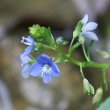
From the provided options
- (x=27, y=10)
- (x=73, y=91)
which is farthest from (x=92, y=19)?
(x=73, y=91)

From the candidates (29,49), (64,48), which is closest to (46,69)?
(29,49)

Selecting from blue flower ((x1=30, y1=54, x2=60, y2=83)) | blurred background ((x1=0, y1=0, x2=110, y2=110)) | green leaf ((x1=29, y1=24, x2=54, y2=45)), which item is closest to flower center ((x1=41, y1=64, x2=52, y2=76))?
blue flower ((x1=30, y1=54, x2=60, y2=83))

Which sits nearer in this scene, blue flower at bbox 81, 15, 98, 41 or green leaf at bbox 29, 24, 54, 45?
green leaf at bbox 29, 24, 54, 45

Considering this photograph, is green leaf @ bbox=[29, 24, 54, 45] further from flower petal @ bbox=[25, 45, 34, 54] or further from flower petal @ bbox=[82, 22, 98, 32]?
flower petal @ bbox=[82, 22, 98, 32]

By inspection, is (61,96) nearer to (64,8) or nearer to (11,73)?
(11,73)

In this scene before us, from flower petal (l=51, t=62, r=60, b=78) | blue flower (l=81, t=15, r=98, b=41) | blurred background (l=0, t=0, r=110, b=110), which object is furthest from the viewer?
blurred background (l=0, t=0, r=110, b=110)

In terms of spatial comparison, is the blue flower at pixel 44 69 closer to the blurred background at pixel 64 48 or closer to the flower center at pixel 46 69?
the flower center at pixel 46 69

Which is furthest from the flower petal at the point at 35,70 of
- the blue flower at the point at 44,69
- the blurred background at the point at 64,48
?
the blurred background at the point at 64,48
